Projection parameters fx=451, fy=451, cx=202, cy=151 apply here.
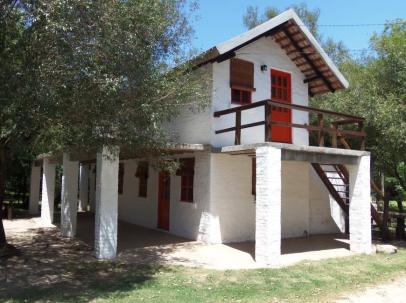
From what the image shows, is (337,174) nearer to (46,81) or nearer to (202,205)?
(202,205)

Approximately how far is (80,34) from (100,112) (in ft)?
4.73

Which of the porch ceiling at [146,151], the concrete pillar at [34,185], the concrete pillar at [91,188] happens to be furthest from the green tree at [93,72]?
the concrete pillar at [91,188]

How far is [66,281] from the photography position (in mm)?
8477

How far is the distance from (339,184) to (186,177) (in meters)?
5.97

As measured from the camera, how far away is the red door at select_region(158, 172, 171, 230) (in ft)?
49.6

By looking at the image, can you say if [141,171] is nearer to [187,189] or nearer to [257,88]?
[187,189]

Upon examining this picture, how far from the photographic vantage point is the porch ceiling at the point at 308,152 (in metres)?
10.8

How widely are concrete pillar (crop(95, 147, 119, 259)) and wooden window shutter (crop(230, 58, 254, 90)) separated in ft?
15.4

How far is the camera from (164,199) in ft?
50.5

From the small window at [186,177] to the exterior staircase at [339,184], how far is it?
3.95m

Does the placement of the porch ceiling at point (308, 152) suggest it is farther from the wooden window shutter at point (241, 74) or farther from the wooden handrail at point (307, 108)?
the wooden window shutter at point (241, 74)

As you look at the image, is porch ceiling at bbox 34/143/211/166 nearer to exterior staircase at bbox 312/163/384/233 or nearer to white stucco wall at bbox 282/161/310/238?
white stucco wall at bbox 282/161/310/238

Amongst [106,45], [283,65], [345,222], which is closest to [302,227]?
[345,222]

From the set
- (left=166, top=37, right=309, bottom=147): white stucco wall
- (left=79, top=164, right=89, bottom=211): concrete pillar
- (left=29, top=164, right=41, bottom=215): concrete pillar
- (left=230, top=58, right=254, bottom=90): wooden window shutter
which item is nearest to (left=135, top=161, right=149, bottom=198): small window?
(left=166, top=37, right=309, bottom=147): white stucco wall
